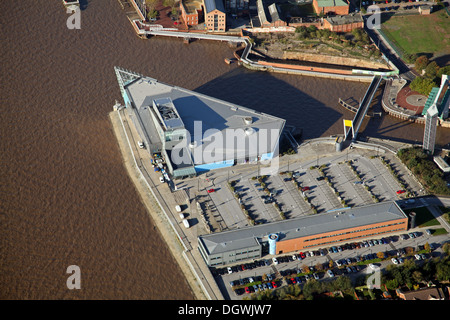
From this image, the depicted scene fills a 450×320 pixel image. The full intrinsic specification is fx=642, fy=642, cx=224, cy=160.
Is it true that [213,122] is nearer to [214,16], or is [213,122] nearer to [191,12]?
[214,16]

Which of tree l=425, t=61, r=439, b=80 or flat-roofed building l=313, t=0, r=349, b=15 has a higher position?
flat-roofed building l=313, t=0, r=349, b=15

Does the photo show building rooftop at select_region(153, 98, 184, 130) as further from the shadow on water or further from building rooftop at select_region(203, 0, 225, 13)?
building rooftop at select_region(203, 0, 225, 13)

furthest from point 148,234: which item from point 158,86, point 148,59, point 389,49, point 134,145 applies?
point 389,49

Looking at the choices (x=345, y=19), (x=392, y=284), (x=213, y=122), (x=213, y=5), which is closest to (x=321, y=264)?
(x=392, y=284)

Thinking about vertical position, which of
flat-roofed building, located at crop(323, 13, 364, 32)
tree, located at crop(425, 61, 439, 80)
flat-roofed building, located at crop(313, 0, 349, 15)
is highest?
flat-roofed building, located at crop(313, 0, 349, 15)

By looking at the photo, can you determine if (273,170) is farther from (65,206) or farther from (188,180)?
(65,206)

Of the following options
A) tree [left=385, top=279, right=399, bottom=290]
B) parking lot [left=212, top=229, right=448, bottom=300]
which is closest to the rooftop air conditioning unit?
parking lot [left=212, top=229, right=448, bottom=300]

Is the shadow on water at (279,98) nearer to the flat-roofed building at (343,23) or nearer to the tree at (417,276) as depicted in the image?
the flat-roofed building at (343,23)
